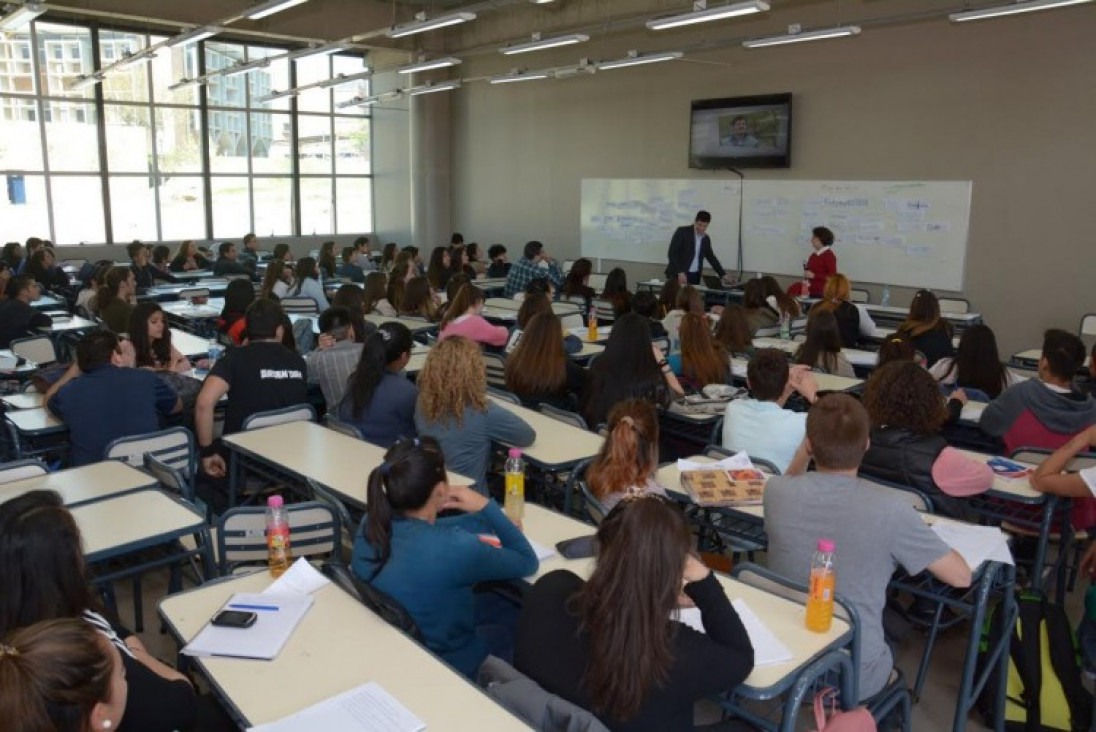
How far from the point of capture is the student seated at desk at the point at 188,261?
12.4 meters

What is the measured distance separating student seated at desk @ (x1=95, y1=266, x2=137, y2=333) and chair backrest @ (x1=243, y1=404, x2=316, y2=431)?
8.91ft

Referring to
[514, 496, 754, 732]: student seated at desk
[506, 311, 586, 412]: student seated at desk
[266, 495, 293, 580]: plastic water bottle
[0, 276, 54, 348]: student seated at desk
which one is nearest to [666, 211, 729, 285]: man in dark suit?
[506, 311, 586, 412]: student seated at desk

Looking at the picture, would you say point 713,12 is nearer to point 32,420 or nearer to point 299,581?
point 32,420

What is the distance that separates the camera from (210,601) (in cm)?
265

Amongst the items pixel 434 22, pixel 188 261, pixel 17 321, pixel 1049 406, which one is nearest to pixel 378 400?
pixel 1049 406

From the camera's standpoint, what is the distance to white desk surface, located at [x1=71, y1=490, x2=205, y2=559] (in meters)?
3.05

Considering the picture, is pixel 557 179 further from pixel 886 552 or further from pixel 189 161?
pixel 886 552

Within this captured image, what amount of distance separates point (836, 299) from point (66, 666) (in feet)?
23.0

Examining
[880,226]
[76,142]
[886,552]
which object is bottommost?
[886,552]

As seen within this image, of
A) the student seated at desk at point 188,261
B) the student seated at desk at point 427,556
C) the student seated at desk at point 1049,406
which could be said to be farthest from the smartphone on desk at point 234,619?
the student seated at desk at point 188,261

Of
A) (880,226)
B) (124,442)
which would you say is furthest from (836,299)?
(124,442)

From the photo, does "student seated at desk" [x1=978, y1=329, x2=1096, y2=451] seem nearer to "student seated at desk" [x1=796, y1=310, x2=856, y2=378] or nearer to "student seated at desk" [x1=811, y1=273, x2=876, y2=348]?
"student seated at desk" [x1=796, y1=310, x2=856, y2=378]

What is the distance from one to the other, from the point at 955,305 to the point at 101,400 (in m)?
8.28

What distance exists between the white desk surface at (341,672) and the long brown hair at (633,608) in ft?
0.85
